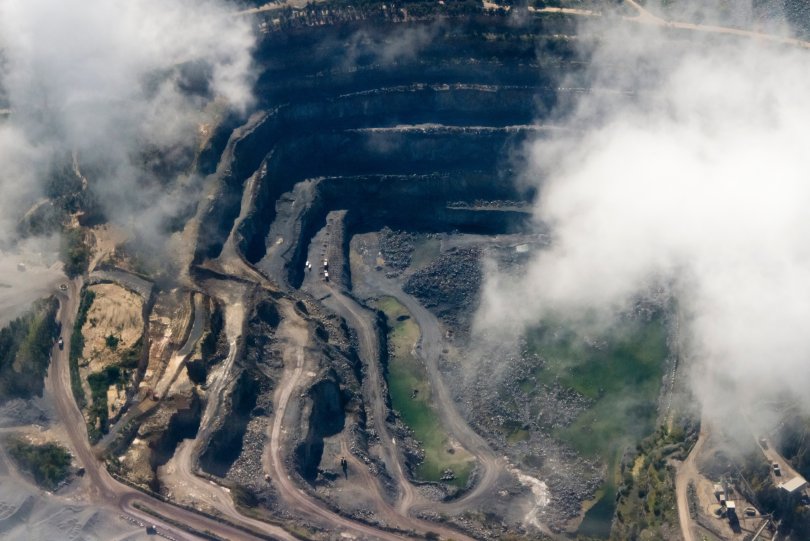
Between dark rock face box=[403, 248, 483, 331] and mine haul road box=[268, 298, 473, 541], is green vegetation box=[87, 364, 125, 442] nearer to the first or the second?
mine haul road box=[268, 298, 473, 541]

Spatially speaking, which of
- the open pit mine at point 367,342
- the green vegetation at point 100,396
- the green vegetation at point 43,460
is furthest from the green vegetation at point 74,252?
the green vegetation at point 43,460

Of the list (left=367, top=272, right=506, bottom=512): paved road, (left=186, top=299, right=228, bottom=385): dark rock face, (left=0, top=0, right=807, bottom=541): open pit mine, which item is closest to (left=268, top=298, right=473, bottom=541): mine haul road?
(left=0, top=0, right=807, bottom=541): open pit mine

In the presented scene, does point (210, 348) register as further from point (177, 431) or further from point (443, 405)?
point (443, 405)

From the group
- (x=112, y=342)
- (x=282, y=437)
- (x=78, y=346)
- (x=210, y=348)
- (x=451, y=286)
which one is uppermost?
(x=451, y=286)

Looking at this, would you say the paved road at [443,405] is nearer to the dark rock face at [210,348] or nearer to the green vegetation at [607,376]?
the green vegetation at [607,376]

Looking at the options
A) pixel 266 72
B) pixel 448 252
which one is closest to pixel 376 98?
pixel 266 72

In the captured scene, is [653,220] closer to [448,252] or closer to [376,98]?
[448,252]

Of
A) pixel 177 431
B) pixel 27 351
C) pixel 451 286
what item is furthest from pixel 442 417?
pixel 27 351
